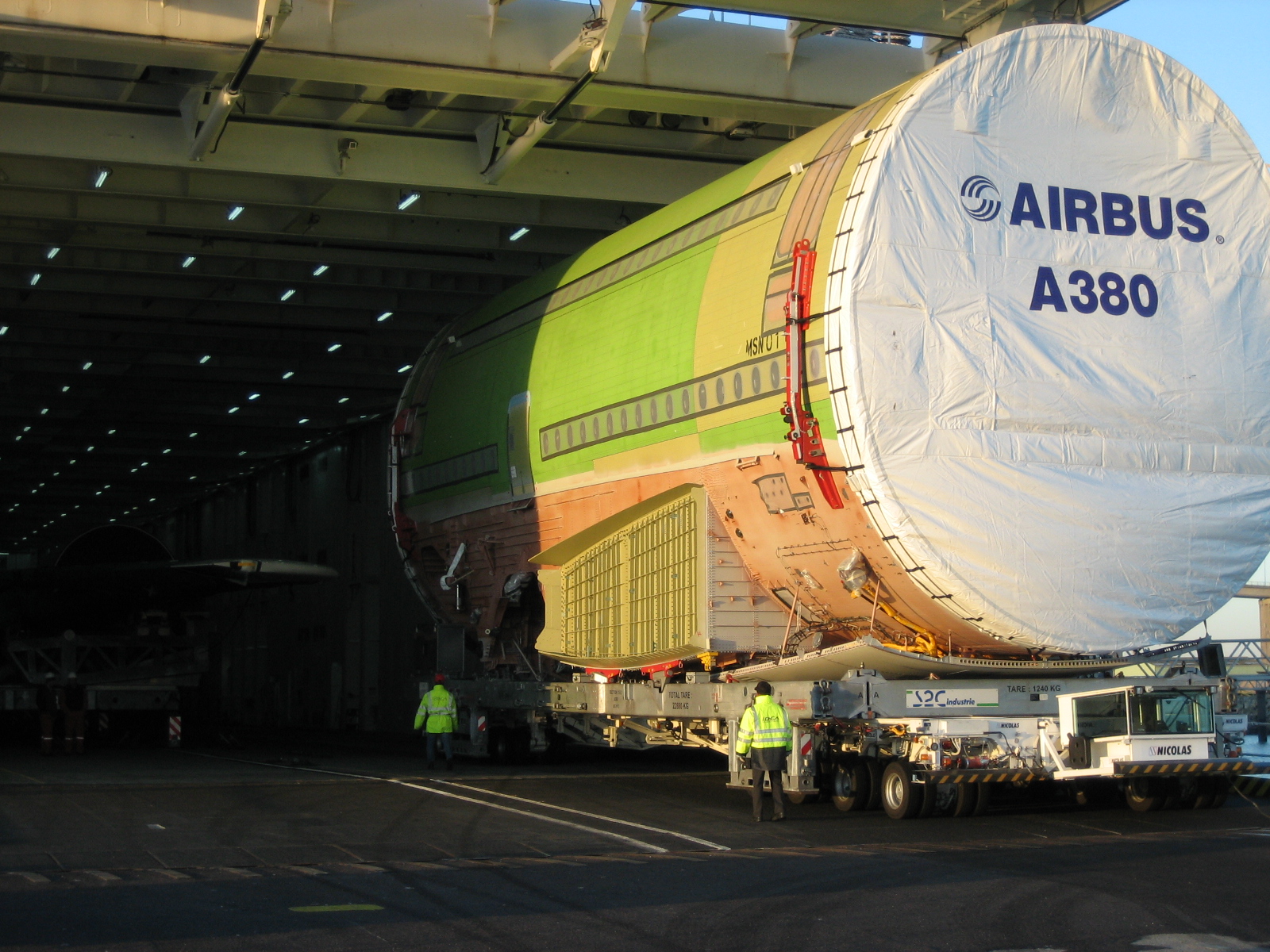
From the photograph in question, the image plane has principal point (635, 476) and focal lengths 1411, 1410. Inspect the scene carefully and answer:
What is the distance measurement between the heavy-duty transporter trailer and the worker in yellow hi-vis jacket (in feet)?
0.48

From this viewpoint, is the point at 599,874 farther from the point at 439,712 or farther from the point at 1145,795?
the point at 439,712

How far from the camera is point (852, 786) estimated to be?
1264 cm

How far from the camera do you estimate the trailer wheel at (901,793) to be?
11859 mm

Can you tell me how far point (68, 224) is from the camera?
1900cm

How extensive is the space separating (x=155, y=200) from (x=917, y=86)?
11755 mm

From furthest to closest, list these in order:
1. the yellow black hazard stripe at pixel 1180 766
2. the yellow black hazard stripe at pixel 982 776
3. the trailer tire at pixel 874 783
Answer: the trailer tire at pixel 874 783 → the yellow black hazard stripe at pixel 982 776 → the yellow black hazard stripe at pixel 1180 766

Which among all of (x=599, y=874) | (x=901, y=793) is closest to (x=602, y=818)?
(x=901, y=793)

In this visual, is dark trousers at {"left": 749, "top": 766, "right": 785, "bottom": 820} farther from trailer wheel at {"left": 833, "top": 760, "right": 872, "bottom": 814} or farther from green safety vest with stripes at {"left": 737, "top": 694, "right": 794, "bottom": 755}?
trailer wheel at {"left": 833, "top": 760, "right": 872, "bottom": 814}

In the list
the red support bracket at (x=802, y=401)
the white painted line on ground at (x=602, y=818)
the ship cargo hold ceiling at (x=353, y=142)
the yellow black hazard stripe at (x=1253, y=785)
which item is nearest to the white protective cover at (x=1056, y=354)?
the red support bracket at (x=802, y=401)

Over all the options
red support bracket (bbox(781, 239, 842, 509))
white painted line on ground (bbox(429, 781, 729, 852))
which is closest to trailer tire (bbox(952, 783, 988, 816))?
white painted line on ground (bbox(429, 781, 729, 852))

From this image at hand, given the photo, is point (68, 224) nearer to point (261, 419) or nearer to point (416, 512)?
point (416, 512)

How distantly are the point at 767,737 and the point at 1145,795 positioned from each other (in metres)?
3.65

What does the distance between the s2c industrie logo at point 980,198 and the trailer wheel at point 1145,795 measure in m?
5.34

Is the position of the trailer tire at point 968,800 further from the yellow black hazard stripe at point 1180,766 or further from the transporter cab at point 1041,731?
the yellow black hazard stripe at point 1180,766
